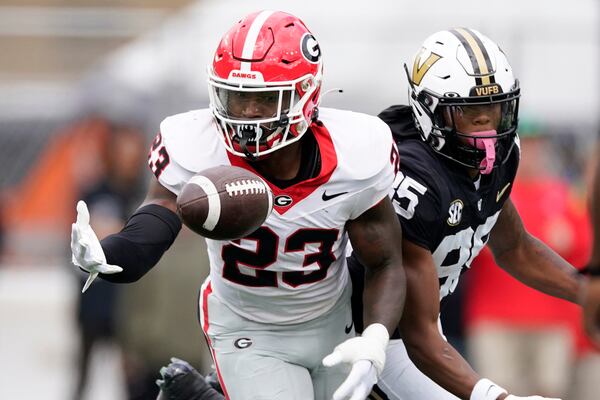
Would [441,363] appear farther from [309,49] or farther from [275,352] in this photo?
[309,49]

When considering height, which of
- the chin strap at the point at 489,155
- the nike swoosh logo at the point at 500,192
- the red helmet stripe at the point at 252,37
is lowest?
the nike swoosh logo at the point at 500,192

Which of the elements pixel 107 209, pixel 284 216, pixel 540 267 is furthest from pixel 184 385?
pixel 107 209

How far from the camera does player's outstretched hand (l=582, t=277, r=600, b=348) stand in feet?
11.2

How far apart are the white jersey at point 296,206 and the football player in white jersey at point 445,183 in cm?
23

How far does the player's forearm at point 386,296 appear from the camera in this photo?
4422 millimetres

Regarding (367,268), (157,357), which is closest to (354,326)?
(367,268)

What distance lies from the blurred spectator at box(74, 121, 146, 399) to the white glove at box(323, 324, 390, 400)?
4133 millimetres

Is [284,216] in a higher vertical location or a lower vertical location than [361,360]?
higher

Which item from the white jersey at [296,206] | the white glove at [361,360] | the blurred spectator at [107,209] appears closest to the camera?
the white glove at [361,360]

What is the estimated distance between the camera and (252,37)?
14.5 ft

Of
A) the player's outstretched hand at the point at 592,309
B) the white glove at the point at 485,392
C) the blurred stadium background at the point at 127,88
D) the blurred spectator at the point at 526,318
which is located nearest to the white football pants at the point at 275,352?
the white glove at the point at 485,392

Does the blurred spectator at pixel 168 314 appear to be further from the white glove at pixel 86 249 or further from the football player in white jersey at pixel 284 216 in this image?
the white glove at pixel 86 249

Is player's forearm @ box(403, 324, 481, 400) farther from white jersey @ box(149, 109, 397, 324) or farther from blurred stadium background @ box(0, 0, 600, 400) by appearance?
blurred stadium background @ box(0, 0, 600, 400)

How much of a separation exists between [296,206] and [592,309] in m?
1.31
